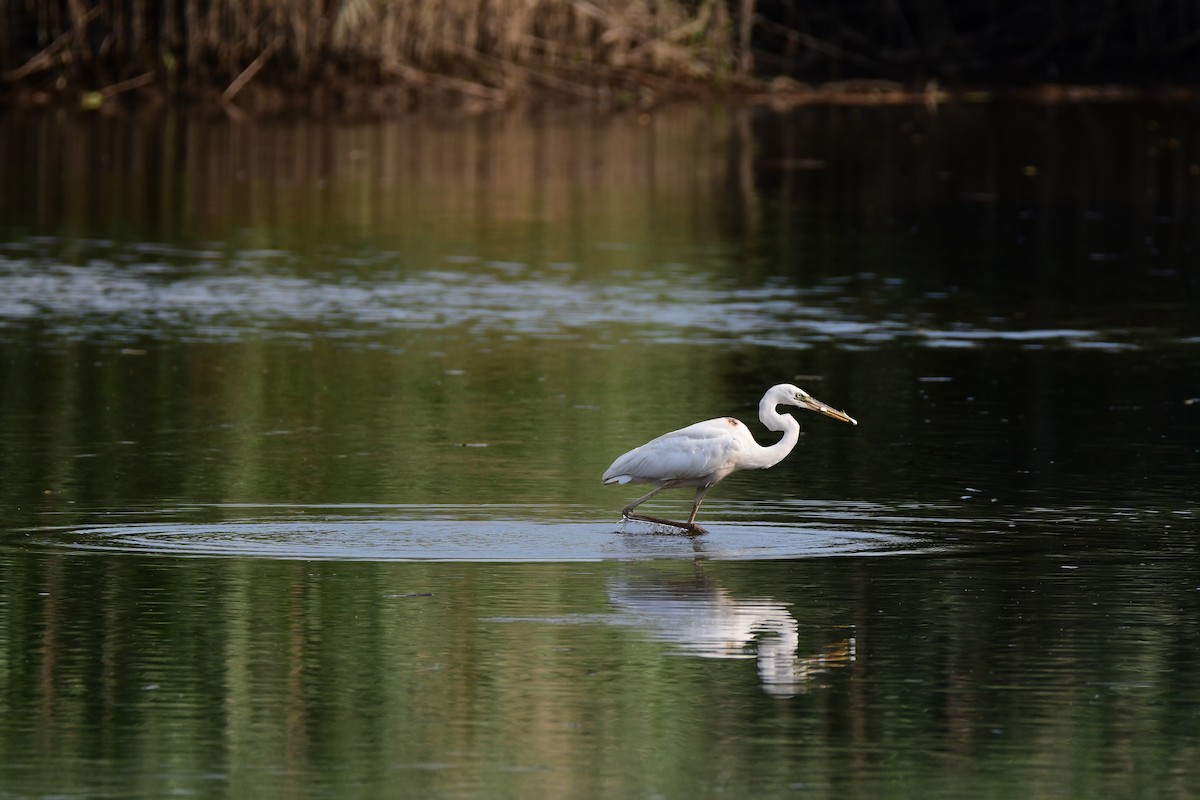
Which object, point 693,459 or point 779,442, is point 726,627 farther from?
point 779,442

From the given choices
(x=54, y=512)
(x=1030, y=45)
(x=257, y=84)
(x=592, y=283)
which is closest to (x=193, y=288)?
(x=592, y=283)

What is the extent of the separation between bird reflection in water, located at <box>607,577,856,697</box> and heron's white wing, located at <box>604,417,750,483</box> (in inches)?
47.5

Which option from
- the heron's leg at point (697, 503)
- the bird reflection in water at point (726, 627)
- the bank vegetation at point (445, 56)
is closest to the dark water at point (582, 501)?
the bird reflection in water at point (726, 627)

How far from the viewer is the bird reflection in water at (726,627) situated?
9211 millimetres

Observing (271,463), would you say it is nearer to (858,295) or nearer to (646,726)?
→ (646,726)

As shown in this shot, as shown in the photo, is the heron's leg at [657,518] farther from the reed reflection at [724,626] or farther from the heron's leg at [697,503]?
the reed reflection at [724,626]

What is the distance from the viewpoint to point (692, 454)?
1198 centimetres

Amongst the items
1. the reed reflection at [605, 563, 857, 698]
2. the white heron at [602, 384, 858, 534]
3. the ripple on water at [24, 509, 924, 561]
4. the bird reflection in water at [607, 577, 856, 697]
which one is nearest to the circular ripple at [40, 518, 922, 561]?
the ripple on water at [24, 509, 924, 561]

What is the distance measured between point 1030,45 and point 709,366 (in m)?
31.6

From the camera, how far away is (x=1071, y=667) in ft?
30.3

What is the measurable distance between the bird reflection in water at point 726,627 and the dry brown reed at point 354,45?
2819cm

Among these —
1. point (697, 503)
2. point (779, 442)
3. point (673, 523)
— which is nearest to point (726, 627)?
point (673, 523)

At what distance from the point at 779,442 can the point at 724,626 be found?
2680 mm

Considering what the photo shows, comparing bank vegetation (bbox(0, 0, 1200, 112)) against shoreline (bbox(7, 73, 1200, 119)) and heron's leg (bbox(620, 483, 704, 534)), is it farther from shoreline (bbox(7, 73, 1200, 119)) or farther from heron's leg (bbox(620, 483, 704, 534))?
heron's leg (bbox(620, 483, 704, 534))
